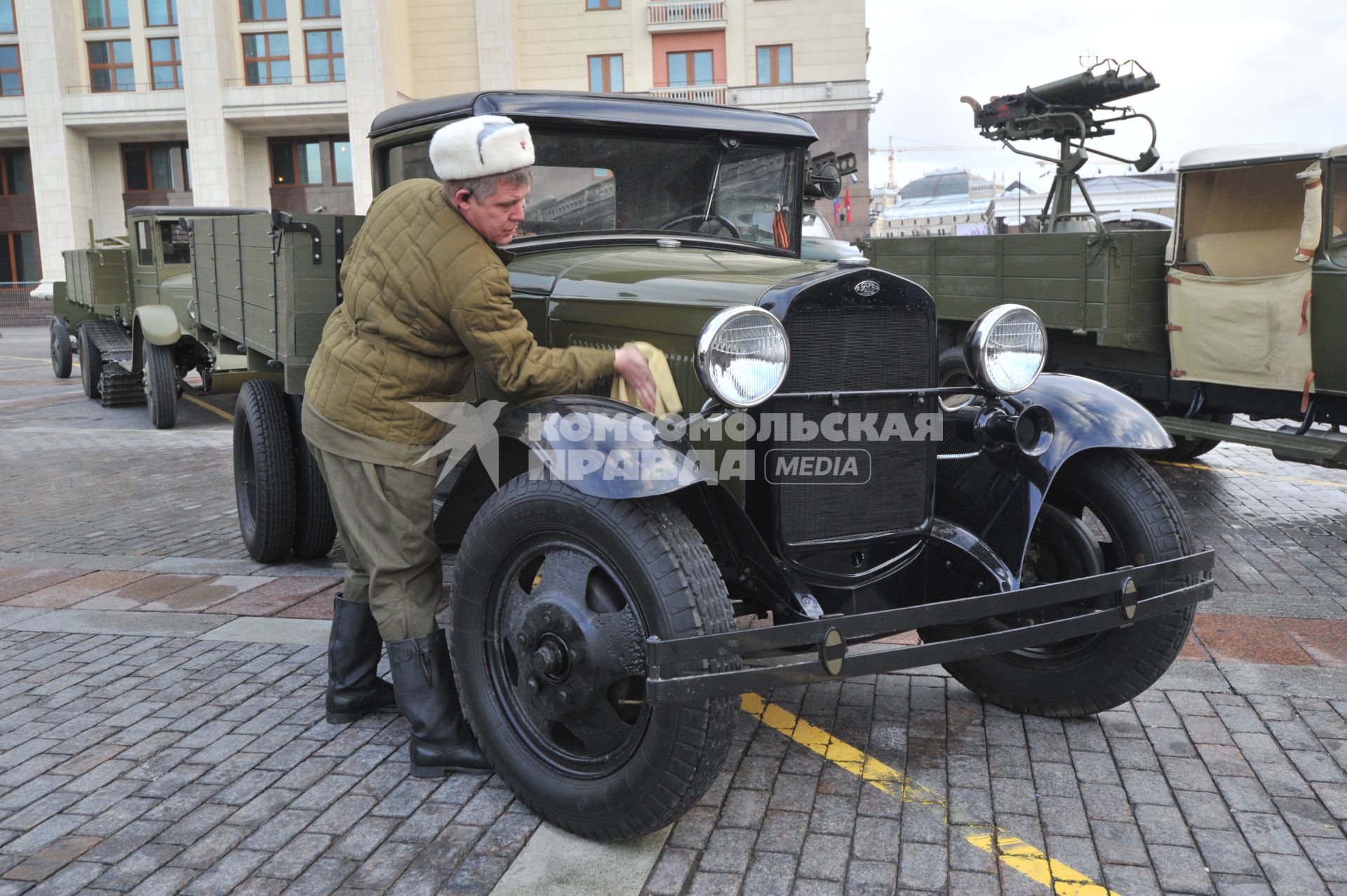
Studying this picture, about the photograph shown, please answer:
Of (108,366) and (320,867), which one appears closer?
(320,867)

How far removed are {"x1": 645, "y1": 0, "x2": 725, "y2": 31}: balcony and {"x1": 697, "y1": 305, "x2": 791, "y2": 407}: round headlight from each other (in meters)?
39.0

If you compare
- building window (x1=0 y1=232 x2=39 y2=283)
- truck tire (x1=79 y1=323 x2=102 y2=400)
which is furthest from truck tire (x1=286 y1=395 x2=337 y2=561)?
building window (x1=0 y1=232 x2=39 y2=283)

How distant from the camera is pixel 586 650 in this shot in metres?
2.77

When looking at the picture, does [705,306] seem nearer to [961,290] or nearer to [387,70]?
[961,290]

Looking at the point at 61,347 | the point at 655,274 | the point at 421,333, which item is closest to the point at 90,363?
the point at 61,347

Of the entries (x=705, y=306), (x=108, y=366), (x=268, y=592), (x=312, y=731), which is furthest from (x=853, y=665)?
(x=108, y=366)

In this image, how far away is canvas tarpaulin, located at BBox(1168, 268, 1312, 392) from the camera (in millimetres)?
6344

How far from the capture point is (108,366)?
12.4 m

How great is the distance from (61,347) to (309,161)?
27.9 metres

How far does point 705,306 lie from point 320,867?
5.79 feet

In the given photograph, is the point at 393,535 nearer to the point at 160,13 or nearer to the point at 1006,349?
the point at 1006,349

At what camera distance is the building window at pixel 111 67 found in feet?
128

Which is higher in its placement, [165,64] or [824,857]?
[165,64]

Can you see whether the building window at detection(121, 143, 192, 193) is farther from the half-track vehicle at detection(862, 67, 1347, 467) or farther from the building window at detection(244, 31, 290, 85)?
A: the half-track vehicle at detection(862, 67, 1347, 467)
